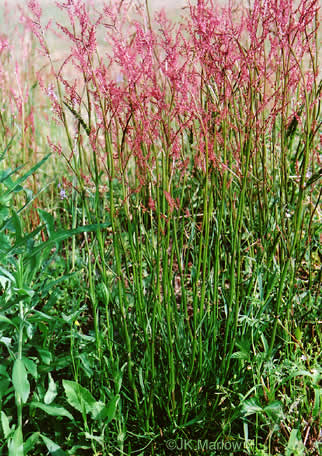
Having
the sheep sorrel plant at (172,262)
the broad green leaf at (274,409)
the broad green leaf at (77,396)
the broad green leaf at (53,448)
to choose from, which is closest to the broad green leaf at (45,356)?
the sheep sorrel plant at (172,262)

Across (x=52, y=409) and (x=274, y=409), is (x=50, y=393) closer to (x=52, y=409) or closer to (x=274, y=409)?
(x=52, y=409)

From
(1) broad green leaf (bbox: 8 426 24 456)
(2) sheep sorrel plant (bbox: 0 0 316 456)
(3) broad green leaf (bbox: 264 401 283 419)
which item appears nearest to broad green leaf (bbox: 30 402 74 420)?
(2) sheep sorrel plant (bbox: 0 0 316 456)

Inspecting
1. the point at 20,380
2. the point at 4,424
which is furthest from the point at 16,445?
the point at 20,380

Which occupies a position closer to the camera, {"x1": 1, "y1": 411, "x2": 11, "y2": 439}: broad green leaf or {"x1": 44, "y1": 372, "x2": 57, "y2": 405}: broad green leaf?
{"x1": 1, "y1": 411, "x2": 11, "y2": 439}: broad green leaf

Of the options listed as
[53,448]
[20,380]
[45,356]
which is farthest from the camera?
[45,356]

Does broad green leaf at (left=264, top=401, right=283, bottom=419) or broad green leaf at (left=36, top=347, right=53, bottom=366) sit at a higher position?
broad green leaf at (left=36, top=347, right=53, bottom=366)

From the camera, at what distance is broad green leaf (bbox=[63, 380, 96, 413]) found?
5.19 ft

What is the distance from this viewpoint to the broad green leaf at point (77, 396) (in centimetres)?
158

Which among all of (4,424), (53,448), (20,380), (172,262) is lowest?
(53,448)

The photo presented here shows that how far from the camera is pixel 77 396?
1591mm

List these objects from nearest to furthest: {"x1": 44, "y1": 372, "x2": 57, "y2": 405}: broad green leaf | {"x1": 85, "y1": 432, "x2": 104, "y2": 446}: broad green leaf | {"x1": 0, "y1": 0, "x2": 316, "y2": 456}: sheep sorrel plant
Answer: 1. {"x1": 0, "y1": 0, "x2": 316, "y2": 456}: sheep sorrel plant
2. {"x1": 85, "y1": 432, "x2": 104, "y2": 446}: broad green leaf
3. {"x1": 44, "y1": 372, "x2": 57, "y2": 405}: broad green leaf

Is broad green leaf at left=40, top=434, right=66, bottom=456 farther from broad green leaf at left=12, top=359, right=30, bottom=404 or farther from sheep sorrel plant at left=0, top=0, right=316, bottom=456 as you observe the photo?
broad green leaf at left=12, top=359, right=30, bottom=404

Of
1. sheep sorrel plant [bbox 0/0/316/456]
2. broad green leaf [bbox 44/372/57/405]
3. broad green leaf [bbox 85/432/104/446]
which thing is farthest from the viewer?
broad green leaf [bbox 44/372/57/405]

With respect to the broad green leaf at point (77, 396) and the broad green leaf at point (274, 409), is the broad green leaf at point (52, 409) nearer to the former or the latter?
the broad green leaf at point (77, 396)
